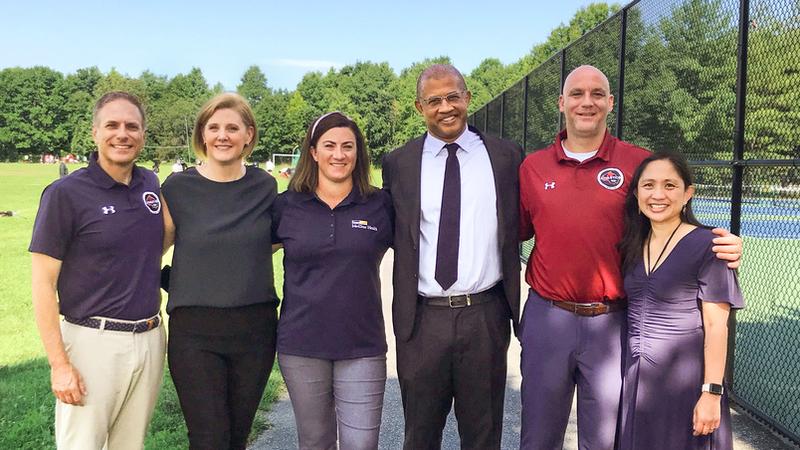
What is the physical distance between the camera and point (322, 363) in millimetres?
2980

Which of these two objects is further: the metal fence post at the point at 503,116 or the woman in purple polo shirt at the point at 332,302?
the metal fence post at the point at 503,116

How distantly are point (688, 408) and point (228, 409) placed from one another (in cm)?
211

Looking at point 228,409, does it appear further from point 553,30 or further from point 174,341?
point 553,30

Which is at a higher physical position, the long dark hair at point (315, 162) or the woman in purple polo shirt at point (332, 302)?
the long dark hair at point (315, 162)

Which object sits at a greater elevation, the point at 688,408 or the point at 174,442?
the point at 688,408

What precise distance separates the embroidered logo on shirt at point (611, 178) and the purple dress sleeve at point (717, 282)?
53 cm

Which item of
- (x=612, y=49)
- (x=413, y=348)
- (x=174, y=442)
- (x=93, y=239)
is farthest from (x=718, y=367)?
(x=612, y=49)

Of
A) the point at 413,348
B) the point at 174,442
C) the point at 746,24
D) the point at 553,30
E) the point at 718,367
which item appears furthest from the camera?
the point at 553,30

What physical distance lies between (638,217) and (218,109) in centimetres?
208

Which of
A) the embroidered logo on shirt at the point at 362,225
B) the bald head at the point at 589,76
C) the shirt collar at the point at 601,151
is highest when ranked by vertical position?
the bald head at the point at 589,76

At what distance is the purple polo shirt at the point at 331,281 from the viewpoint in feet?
9.70

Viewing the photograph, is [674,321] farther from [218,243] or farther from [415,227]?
[218,243]

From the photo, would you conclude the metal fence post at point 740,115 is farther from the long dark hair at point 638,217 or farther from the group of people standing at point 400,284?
the long dark hair at point 638,217

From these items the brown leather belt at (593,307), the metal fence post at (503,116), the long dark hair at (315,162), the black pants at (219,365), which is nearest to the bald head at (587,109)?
the brown leather belt at (593,307)
